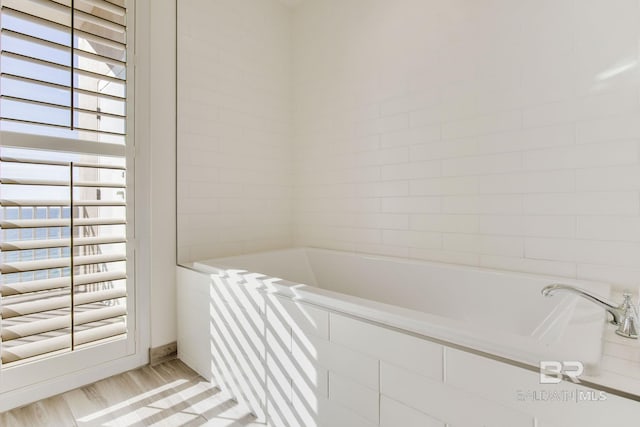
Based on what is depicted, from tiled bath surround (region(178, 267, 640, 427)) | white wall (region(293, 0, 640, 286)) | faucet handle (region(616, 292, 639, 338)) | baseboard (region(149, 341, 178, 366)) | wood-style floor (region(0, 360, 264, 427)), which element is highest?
white wall (region(293, 0, 640, 286))

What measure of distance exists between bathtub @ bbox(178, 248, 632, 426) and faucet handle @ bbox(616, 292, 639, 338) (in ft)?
0.18

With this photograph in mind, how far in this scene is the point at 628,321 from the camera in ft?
3.23

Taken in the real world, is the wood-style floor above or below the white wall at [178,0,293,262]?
below

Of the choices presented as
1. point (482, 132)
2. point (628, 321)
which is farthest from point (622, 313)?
point (482, 132)

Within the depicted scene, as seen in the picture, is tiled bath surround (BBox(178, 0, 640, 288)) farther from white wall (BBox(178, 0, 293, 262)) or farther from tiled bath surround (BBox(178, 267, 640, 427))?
tiled bath surround (BBox(178, 267, 640, 427))

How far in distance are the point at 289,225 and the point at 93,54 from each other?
1.75m

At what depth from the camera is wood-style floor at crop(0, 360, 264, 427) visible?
146 cm

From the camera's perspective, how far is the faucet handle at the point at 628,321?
0.97 meters

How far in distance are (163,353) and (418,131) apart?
7.06 ft

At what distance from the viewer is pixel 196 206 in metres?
2.18

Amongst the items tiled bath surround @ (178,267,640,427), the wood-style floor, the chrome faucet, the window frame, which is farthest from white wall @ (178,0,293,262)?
the chrome faucet

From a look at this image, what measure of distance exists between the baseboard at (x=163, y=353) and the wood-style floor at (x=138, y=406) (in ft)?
0.43

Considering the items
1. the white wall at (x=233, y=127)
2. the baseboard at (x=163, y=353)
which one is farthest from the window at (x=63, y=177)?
the white wall at (x=233, y=127)

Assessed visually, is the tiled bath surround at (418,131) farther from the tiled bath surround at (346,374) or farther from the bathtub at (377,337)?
the tiled bath surround at (346,374)
